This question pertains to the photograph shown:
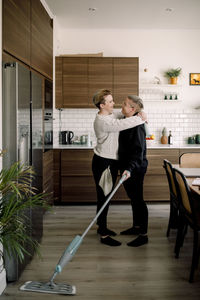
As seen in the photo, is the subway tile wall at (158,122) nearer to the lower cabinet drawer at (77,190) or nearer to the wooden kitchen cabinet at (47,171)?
the lower cabinet drawer at (77,190)

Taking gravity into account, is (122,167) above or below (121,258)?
above

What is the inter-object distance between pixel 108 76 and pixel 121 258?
2.99m

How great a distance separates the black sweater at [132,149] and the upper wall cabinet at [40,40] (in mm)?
1200

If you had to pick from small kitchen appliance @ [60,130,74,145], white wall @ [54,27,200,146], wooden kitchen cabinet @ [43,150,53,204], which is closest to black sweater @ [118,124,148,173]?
wooden kitchen cabinet @ [43,150,53,204]

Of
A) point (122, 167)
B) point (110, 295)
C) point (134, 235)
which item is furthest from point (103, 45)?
point (110, 295)

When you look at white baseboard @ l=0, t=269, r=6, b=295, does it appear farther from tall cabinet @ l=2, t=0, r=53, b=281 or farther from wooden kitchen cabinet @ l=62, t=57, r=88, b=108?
wooden kitchen cabinet @ l=62, t=57, r=88, b=108

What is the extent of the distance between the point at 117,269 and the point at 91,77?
3.16 meters

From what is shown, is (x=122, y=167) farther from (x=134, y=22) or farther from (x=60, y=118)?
(x=134, y=22)

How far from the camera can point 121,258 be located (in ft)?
9.41

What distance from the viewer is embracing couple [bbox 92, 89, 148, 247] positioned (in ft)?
9.90

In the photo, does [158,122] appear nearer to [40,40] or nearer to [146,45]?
[146,45]

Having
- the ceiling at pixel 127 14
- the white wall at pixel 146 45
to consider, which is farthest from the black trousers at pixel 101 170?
the white wall at pixel 146 45

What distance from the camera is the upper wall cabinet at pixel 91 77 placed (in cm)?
497

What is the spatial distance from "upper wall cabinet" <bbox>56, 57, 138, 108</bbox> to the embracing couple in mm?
1869
